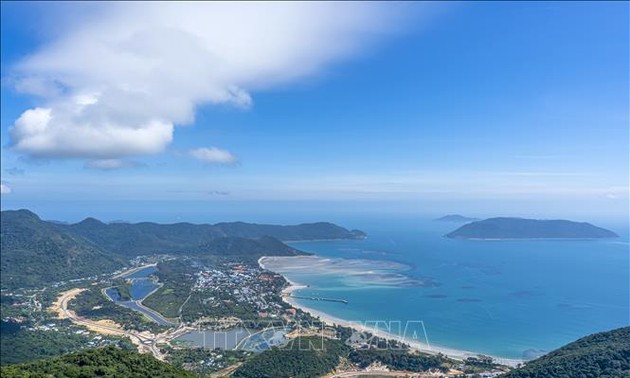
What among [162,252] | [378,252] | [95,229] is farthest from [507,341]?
[95,229]

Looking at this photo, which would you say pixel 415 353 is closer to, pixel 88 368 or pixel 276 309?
pixel 276 309

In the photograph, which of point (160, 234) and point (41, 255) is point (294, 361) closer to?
point (41, 255)

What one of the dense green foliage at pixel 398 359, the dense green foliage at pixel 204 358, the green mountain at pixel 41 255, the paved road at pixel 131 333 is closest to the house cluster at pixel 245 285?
the paved road at pixel 131 333

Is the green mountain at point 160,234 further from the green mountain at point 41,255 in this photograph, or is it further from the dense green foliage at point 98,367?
the dense green foliage at point 98,367

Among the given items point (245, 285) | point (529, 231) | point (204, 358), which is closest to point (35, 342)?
point (204, 358)

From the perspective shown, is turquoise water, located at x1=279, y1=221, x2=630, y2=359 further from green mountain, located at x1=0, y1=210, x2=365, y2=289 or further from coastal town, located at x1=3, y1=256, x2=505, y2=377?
green mountain, located at x1=0, y1=210, x2=365, y2=289

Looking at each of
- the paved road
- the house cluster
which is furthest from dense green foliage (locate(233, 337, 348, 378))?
the house cluster
